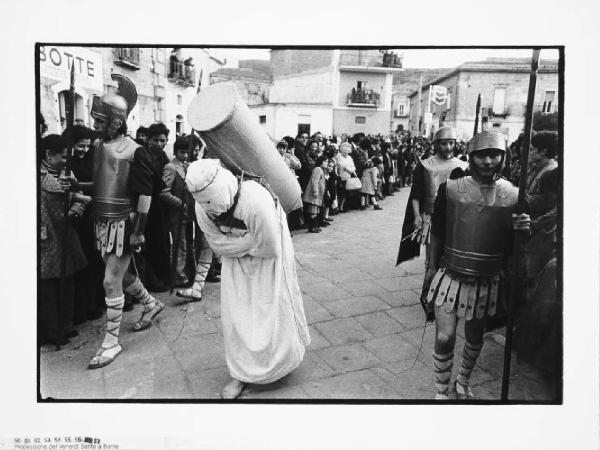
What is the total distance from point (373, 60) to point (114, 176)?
156 centimetres

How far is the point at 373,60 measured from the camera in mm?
2514

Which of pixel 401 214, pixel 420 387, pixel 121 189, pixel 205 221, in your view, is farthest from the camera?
pixel 401 214

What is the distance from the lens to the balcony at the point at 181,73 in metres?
2.44

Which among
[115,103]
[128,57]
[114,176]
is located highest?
[128,57]

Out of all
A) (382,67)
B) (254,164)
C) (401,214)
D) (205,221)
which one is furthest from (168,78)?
(401,214)

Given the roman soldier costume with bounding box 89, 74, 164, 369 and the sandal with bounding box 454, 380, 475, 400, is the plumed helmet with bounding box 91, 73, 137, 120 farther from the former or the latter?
the sandal with bounding box 454, 380, 475, 400

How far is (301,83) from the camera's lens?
4.00 m

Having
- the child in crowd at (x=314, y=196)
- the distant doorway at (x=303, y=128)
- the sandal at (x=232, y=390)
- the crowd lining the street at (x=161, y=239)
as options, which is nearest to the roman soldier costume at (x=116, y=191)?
the crowd lining the street at (x=161, y=239)

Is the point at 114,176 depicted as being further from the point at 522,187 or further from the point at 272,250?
the point at 522,187

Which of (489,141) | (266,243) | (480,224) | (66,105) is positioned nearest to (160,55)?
(66,105)

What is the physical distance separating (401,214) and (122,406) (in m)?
5.15

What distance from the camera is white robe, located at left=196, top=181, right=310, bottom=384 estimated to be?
2.18 meters

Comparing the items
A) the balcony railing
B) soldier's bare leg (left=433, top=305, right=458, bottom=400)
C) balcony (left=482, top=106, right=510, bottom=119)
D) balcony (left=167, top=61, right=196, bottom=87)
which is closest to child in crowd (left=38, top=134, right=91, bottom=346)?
balcony (left=167, top=61, right=196, bottom=87)

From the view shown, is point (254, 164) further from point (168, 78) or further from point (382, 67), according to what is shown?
point (382, 67)
